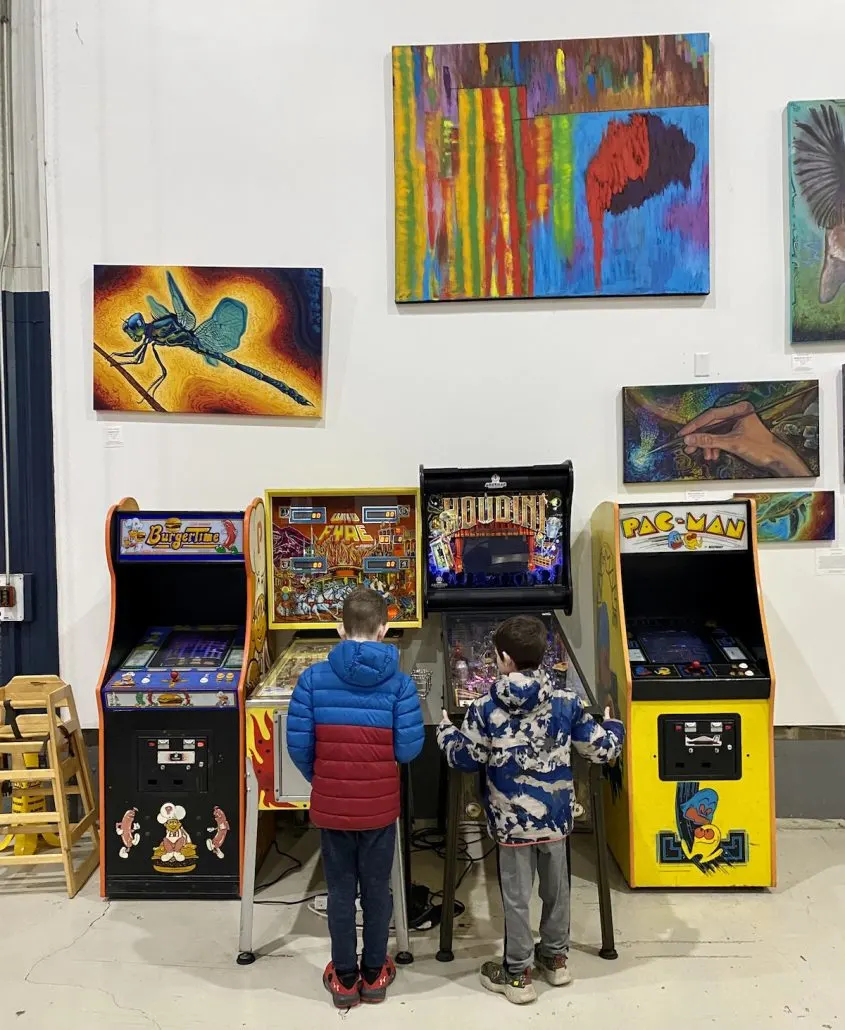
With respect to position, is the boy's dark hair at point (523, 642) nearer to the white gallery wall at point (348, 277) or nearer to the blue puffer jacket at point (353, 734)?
the blue puffer jacket at point (353, 734)

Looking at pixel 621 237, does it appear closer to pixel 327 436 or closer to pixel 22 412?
pixel 327 436

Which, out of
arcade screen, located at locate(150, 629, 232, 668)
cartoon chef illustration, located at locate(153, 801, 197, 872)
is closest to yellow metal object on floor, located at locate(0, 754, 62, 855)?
cartoon chef illustration, located at locate(153, 801, 197, 872)

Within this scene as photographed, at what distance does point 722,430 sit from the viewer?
3.63 metres

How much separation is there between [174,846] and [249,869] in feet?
2.19

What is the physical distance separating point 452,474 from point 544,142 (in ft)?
5.63

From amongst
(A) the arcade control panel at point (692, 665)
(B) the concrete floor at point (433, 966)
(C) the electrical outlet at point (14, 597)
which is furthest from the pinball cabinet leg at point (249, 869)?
(C) the electrical outlet at point (14, 597)

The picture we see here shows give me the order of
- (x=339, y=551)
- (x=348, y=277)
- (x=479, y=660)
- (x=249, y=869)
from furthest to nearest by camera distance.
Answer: (x=348, y=277), (x=339, y=551), (x=479, y=660), (x=249, y=869)

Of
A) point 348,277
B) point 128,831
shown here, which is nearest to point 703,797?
point 128,831

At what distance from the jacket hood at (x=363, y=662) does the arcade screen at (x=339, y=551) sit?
1.02m

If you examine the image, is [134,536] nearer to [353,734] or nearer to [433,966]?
[353,734]

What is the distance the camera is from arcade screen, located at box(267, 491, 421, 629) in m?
3.37

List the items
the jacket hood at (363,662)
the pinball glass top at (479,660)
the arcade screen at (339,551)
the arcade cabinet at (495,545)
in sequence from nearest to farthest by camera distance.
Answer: the jacket hood at (363,662) < the pinball glass top at (479,660) < the arcade cabinet at (495,545) < the arcade screen at (339,551)

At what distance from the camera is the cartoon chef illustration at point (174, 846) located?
3053 mm

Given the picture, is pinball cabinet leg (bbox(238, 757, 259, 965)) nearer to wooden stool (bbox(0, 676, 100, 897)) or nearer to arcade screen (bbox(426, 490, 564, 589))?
wooden stool (bbox(0, 676, 100, 897))
